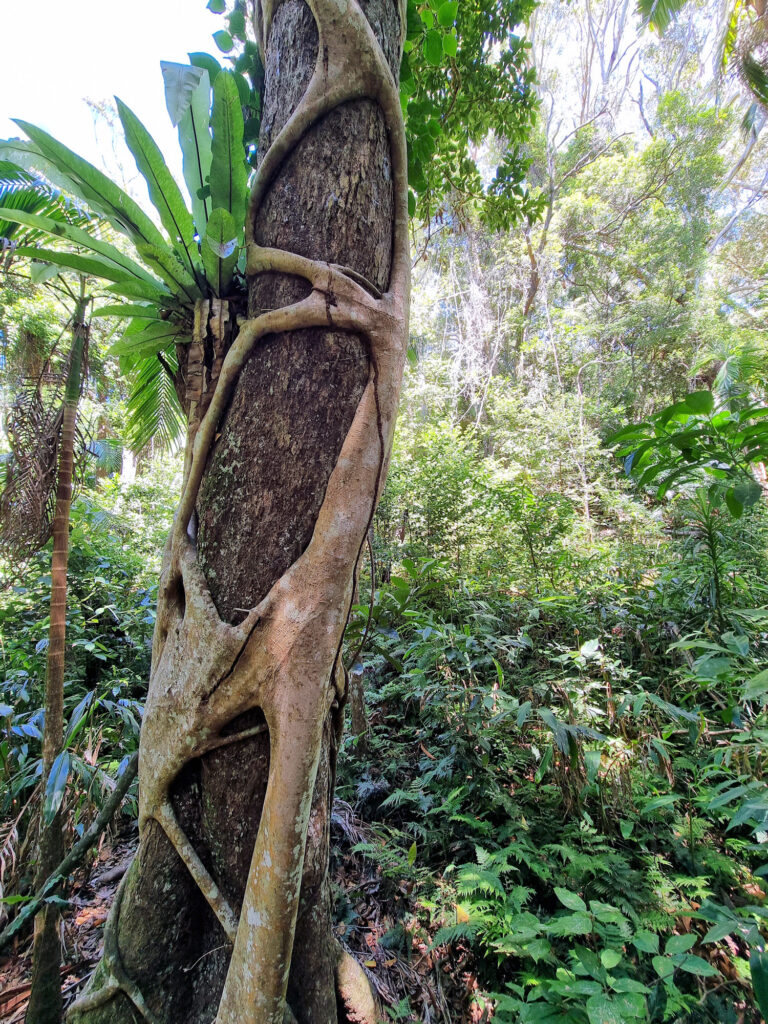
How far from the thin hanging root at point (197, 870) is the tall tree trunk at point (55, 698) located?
0.46 m

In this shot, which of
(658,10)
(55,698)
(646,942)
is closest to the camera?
(646,942)

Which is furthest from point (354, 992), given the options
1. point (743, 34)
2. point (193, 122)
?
point (743, 34)

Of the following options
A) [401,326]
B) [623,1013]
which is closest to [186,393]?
[401,326]

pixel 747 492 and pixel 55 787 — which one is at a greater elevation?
pixel 747 492

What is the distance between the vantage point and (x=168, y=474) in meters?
6.96

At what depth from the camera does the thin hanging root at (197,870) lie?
894 mm

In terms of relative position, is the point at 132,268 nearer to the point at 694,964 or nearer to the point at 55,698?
the point at 55,698

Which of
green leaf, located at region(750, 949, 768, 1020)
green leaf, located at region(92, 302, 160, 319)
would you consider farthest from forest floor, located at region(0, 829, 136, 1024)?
green leaf, located at region(92, 302, 160, 319)

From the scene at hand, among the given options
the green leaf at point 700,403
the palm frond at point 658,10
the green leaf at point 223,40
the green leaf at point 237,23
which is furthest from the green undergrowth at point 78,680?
the palm frond at point 658,10

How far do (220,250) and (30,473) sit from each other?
2.78ft

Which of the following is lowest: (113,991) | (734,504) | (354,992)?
(354,992)

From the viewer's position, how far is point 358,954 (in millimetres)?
1319

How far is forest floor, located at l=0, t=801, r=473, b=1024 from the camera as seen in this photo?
1217 millimetres

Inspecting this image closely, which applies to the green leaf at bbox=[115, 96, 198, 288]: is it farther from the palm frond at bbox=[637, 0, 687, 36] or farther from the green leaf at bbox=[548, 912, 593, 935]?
the palm frond at bbox=[637, 0, 687, 36]
